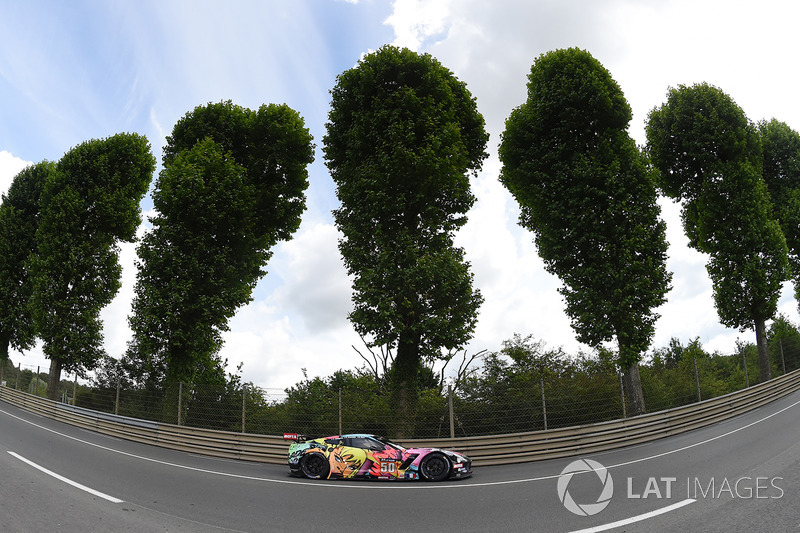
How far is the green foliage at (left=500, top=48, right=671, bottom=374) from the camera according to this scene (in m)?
13.8

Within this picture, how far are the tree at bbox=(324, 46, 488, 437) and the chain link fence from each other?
3.77ft

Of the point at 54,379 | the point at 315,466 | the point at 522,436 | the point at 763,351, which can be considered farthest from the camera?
the point at 54,379

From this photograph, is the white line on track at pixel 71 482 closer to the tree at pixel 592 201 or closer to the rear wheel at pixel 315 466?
the rear wheel at pixel 315 466

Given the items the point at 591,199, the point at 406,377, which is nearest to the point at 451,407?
the point at 406,377

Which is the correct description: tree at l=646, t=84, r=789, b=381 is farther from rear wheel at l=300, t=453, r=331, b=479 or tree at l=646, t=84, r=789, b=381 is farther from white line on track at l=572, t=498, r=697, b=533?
rear wheel at l=300, t=453, r=331, b=479

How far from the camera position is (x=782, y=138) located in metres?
22.3

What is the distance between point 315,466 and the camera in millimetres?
10164

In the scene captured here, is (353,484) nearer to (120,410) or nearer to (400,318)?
(400,318)

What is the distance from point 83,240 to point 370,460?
2096 centimetres

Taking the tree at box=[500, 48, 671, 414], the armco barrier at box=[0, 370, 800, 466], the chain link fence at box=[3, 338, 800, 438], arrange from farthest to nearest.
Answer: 1. the tree at box=[500, 48, 671, 414]
2. the chain link fence at box=[3, 338, 800, 438]
3. the armco barrier at box=[0, 370, 800, 466]

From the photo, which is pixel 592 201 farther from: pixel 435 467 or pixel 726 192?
pixel 435 467

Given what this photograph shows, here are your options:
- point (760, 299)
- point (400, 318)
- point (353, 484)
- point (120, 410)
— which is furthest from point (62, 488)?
point (760, 299)

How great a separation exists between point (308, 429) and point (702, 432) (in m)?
12.3

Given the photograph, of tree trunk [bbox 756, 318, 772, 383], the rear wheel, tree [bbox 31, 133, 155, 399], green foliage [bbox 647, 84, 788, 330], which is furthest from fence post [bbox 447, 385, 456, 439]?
tree [bbox 31, 133, 155, 399]
